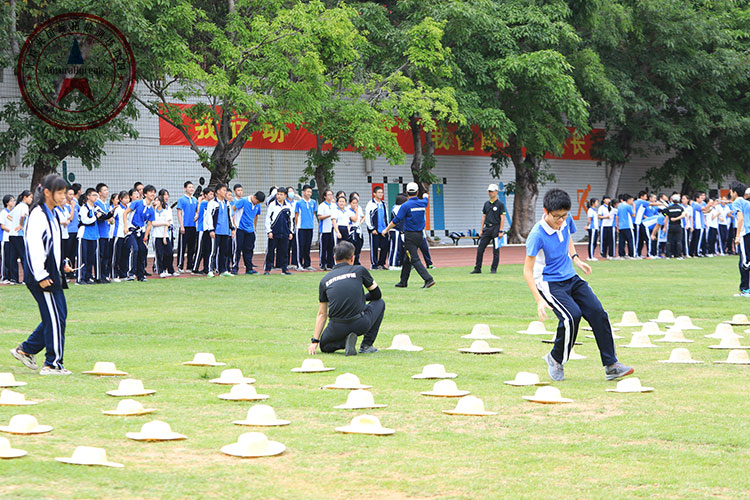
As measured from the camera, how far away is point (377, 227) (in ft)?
78.5

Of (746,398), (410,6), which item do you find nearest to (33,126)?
(410,6)

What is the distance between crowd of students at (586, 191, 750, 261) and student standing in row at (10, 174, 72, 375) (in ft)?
75.4

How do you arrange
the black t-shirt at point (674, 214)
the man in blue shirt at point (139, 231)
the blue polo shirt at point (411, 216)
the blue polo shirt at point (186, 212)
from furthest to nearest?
the black t-shirt at point (674, 214)
the blue polo shirt at point (186, 212)
the man in blue shirt at point (139, 231)
the blue polo shirt at point (411, 216)

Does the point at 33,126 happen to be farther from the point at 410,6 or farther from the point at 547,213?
the point at 547,213

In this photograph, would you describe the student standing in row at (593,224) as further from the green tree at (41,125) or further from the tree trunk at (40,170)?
the tree trunk at (40,170)

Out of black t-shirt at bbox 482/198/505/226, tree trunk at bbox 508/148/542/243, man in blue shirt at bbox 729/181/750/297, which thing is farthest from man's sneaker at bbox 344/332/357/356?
tree trunk at bbox 508/148/542/243

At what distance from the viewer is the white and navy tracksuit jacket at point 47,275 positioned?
8.61 metres

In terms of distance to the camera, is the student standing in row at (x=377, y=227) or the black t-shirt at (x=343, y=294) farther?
the student standing in row at (x=377, y=227)

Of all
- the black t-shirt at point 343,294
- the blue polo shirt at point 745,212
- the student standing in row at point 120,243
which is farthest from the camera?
the student standing in row at point 120,243

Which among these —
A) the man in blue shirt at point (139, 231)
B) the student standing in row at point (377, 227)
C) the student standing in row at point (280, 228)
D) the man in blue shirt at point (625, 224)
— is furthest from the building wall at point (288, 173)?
the man in blue shirt at point (625, 224)

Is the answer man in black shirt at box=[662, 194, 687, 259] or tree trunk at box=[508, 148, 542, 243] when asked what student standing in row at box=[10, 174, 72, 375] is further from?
tree trunk at box=[508, 148, 542, 243]

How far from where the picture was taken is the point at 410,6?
102 feet

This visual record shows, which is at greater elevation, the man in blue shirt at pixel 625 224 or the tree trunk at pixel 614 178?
the tree trunk at pixel 614 178

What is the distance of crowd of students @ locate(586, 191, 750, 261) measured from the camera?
98.5 feet
